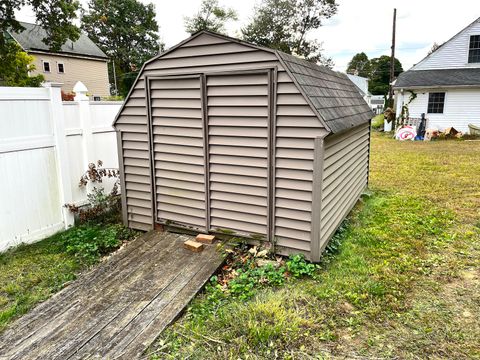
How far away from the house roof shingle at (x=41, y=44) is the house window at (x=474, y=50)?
2392cm

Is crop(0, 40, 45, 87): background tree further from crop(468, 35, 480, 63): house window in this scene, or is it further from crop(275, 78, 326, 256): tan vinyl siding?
crop(468, 35, 480, 63): house window

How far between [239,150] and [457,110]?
1620 cm

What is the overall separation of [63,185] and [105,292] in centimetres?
216

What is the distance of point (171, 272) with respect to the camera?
3.67 m

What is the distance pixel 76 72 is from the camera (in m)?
26.9

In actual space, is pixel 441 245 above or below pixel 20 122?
below

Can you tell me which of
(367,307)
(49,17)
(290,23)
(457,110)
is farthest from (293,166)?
(290,23)

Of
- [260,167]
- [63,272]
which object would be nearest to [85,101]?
[63,272]

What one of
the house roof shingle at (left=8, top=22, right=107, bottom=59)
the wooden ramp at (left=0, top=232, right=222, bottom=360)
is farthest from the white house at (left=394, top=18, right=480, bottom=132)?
the house roof shingle at (left=8, top=22, right=107, bottom=59)

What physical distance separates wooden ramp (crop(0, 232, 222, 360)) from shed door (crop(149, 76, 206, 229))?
635 millimetres

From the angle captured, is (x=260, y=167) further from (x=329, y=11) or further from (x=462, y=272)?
(x=329, y=11)

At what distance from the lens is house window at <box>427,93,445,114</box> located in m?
16.4

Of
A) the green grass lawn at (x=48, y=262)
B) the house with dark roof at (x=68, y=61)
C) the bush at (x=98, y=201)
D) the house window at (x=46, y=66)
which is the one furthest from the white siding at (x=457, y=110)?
the house window at (x=46, y=66)

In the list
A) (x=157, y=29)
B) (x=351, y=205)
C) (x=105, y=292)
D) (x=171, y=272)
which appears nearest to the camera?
(x=105, y=292)
